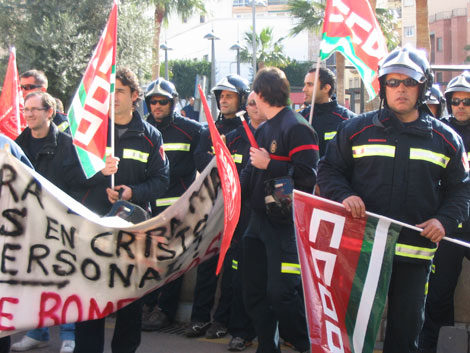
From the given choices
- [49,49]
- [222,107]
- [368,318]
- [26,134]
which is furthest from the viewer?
[49,49]

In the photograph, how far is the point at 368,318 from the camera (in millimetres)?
3979

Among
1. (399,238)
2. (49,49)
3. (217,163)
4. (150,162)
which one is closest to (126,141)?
(150,162)

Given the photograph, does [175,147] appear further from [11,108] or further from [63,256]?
[63,256]

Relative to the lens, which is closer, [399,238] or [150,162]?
[399,238]

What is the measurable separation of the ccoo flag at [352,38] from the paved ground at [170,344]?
223 cm

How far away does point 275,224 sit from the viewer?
4.58m

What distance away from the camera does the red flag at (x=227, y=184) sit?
13.4ft

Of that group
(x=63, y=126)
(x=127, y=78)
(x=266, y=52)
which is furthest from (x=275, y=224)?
(x=266, y=52)

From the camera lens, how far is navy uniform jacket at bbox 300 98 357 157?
6.35 metres

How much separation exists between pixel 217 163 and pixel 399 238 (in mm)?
1114

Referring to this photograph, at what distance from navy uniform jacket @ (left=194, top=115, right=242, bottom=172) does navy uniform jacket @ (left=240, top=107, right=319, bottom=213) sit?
1.44 meters

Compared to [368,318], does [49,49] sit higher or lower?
higher

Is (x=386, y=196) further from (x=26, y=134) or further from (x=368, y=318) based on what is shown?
(x=26, y=134)

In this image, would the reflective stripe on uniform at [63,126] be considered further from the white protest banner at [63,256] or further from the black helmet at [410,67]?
the black helmet at [410,67]
